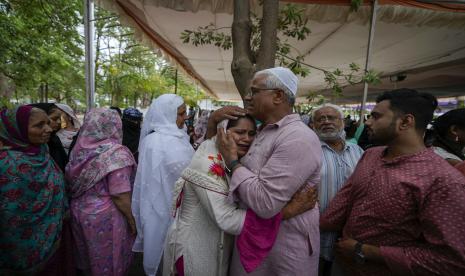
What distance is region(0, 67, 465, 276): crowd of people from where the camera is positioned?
1.31m

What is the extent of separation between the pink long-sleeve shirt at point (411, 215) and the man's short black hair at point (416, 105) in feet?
0.57

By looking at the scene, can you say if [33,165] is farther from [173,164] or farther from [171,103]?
[171,103]

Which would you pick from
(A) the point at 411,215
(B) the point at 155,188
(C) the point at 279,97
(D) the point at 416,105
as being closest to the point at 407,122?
(D) the point at 416,105

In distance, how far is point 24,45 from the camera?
656 centimetres

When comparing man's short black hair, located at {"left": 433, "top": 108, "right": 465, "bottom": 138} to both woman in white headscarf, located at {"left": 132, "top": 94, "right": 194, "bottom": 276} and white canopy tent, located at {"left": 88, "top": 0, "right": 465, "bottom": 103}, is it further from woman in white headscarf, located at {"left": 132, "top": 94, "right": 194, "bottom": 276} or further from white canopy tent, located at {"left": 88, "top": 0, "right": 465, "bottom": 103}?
woman in white headscarf, located at {"left": 132, "top": 94, "right": 194, "bottom": 276}

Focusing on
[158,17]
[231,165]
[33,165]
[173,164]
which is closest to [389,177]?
[231,165]

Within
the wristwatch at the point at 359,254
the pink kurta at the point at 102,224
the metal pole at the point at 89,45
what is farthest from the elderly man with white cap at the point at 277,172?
the metal pole at the point at 89,45

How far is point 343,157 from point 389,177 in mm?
1135

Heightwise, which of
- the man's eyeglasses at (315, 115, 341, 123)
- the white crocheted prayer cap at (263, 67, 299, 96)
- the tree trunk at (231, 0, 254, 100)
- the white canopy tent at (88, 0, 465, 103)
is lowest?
the man's eyeglasses at (315, 115, 341, 123)

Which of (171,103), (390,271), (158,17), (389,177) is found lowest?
(390,271)

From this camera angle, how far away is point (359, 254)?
1475 millimetres

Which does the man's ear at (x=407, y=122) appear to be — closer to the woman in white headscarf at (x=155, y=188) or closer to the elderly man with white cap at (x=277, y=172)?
the elderly man with white cap at (x=277, y=172)

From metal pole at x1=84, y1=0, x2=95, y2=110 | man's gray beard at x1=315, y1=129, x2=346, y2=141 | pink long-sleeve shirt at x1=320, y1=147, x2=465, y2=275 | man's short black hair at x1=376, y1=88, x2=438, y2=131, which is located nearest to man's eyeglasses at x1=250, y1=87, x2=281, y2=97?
man's short black hair at x1=376, y1=88, x2=438, y2=131

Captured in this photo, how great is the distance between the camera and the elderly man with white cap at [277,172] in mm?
1309
